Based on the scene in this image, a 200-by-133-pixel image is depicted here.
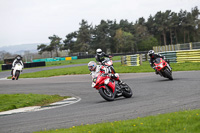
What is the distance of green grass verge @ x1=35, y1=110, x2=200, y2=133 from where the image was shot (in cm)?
524

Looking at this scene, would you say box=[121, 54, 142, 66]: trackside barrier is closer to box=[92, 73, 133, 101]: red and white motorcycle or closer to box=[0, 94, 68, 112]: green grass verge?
box=[0, 94, 68, 112]: green grass verge

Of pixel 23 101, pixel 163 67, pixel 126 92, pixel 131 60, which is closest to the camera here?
pixel 126 92

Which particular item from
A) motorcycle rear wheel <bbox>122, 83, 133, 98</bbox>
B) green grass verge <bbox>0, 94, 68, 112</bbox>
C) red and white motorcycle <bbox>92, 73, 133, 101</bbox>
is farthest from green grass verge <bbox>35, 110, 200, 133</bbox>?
green grass verge <bbox>0, 94, 68, 112</bbox>

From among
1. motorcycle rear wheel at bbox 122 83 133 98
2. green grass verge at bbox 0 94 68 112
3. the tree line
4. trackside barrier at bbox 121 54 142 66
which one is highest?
the tree line

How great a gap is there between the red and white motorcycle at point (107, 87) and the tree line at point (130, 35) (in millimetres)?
77978

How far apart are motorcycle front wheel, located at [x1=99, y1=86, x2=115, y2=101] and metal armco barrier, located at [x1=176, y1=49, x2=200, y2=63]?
51.9 ft

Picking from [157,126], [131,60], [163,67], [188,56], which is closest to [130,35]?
[131,60]

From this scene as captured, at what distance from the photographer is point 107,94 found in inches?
416

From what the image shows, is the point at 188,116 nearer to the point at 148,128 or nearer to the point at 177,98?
the point at 148,128

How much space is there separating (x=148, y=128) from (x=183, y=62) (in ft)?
71.7

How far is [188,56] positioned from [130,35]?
6828 cm

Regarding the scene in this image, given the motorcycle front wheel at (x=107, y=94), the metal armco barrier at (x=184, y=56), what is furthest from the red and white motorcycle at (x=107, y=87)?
the metal armco barrier at (x=184, y=56)

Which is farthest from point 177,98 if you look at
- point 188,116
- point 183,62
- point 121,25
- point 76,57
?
point 121,25

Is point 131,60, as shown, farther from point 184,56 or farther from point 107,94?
point 107,94
